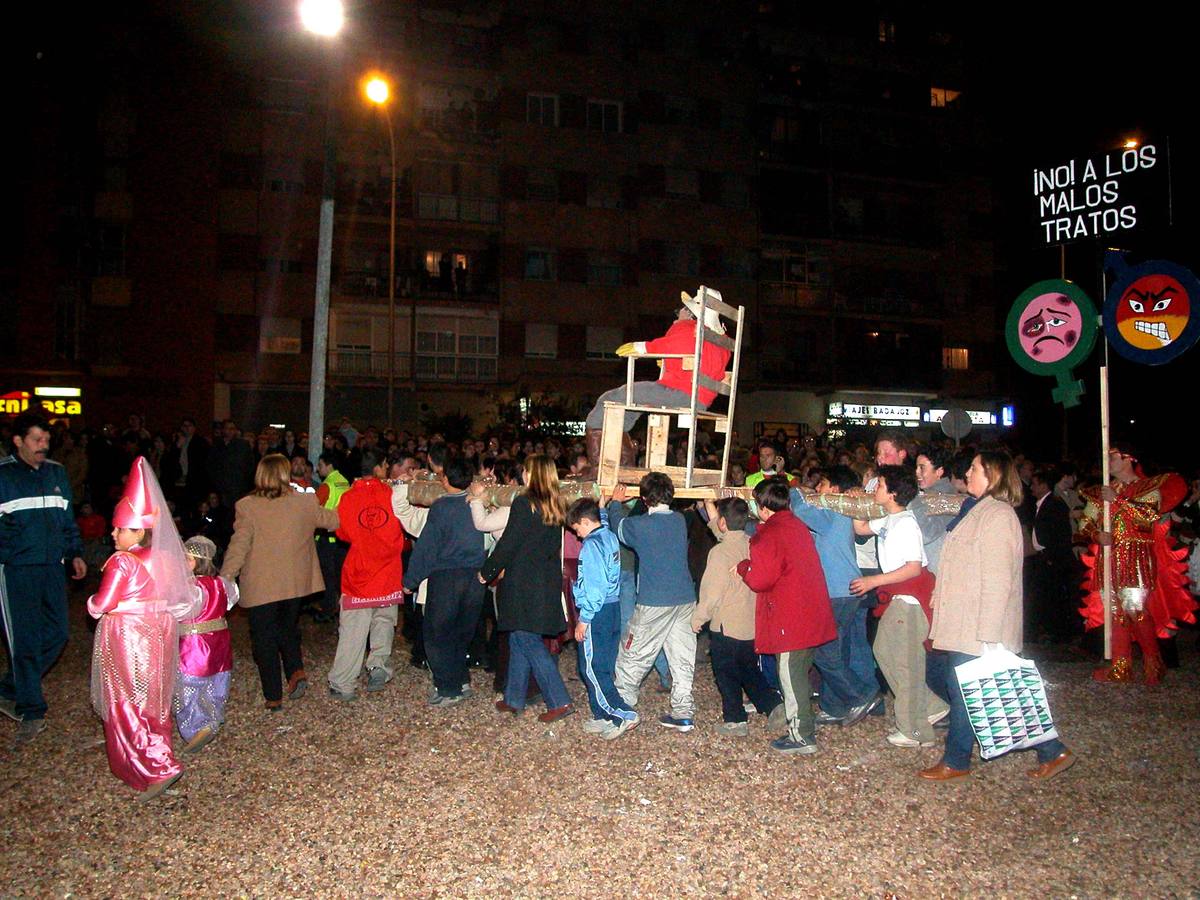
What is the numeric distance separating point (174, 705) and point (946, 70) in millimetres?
41445

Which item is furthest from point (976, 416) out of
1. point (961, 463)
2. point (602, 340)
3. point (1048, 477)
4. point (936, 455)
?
point (936, 455)

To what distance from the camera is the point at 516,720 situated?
6547 millimetres

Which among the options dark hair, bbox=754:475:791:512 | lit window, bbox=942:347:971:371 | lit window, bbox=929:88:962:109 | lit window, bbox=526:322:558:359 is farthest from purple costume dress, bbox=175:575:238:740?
lit window, bbox=929:88:962:109

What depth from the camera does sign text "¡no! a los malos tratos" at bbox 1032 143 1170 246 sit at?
8.09m

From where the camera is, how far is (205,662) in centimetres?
562

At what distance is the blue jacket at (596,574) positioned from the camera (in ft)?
19.8

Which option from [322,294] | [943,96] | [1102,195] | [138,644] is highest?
[943,96]

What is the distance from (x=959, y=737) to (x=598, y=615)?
2394 mm

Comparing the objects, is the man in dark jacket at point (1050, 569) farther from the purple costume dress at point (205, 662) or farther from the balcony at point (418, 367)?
the balcony at point (418, 367)

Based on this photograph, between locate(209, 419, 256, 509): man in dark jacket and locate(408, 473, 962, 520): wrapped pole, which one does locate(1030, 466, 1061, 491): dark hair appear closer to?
locate(408, 473, 962, 520): wrapped pole

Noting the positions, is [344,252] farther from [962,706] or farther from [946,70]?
[962,706]

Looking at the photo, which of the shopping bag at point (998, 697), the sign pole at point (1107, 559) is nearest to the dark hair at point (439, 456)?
the shopping bag at point (998, 697)

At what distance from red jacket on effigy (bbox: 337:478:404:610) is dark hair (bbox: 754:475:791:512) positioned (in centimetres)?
299

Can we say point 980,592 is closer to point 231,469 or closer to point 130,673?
point 130,673
